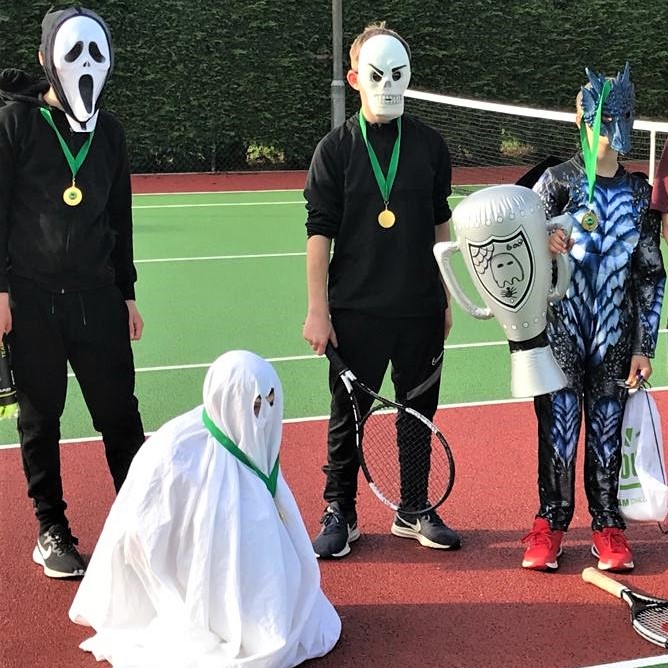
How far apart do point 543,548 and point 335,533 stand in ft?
2.98

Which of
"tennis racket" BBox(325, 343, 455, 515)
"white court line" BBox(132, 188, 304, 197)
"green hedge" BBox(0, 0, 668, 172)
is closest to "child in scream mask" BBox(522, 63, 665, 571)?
"tennis racket" BBox(325, 343, 455, 515)

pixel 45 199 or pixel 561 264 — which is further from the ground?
pixel 45 199

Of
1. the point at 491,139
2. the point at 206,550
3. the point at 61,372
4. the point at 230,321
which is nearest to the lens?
the point at 206,550

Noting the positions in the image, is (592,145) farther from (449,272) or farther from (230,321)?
(230,321)

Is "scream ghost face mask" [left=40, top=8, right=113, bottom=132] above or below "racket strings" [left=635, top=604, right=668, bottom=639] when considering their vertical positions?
above

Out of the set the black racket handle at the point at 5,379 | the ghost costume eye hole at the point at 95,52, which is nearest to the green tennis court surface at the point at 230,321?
the black racket handle at the point at 5,379

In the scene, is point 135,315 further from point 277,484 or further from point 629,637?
point 629,637

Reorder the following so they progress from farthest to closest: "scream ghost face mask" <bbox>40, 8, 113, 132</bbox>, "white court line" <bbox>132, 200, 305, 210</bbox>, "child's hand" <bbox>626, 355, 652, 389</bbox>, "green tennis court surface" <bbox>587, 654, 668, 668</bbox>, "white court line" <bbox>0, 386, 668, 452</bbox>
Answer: "white court line" <bbox>132, 200, 305, 210</bbox>, "white court line" <bbox>0, 386, 668, 452</bbox>, "child's hand" <bbox>626, 355, 652, 389</bbox>, "scream ghost face mask" <bbox>40, 8, 113, 132</bbox>, "green tennis court surface" <bbox>587, 654, 668, 668</bbox>

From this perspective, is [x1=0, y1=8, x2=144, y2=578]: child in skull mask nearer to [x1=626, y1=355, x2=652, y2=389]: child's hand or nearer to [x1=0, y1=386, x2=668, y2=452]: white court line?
[x1=0, y1=386, x2=668, y2=452]: white court line

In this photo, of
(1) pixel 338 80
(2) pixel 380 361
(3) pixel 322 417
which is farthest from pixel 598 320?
(1) pixel 338 80

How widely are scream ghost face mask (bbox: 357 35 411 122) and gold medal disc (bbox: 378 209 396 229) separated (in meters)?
0.39

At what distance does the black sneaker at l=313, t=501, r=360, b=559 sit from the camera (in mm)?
4332

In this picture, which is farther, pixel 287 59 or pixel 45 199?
pixel 287 59

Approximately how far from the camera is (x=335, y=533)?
4.39 m
